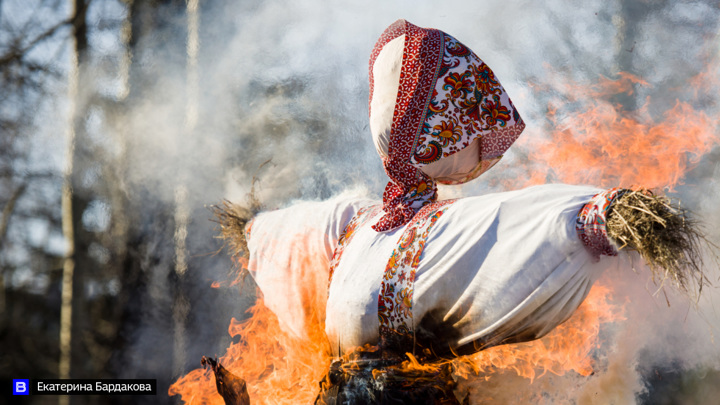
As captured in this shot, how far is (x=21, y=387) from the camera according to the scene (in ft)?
11.5

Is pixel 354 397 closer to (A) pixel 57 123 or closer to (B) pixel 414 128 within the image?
(B) pixel 414 128

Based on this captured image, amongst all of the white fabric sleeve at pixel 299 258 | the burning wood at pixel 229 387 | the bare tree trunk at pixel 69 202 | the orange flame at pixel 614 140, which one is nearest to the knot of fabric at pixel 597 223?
the orange flame at pixel 614 140

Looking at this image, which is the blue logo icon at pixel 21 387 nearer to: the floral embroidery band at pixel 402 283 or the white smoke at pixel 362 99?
the white smoke at pixel 362 99

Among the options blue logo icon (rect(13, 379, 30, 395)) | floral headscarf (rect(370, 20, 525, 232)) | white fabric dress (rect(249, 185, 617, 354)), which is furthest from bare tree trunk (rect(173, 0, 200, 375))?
floral headscarf (rect(370, 20, 525, 232))

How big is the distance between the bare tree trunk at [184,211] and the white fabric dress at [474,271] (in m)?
2.06

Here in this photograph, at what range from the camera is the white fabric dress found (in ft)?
3.80

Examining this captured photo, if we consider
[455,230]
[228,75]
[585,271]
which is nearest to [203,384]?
[455,230]

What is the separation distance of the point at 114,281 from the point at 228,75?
162 centimetres

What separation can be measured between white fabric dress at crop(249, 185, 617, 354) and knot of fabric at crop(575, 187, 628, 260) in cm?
2

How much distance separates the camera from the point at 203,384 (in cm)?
198

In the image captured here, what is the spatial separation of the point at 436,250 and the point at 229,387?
31.4 inches

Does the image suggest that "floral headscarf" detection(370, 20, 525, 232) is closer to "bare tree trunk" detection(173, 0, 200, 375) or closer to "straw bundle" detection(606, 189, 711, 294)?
"straw bundle" detection(606, 189, 711, 294)

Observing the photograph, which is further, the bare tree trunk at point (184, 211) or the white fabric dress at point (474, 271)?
the bare tree trunk at point (184, 211)

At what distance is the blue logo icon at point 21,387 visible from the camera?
138 inches
